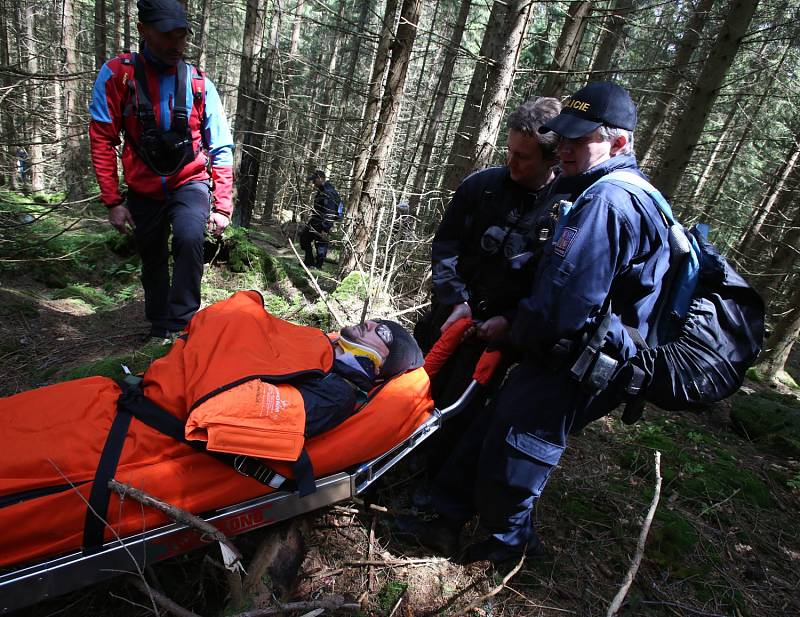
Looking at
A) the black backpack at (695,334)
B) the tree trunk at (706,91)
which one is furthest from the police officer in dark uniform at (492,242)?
the tree trunk at (706,91)

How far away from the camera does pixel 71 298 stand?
5.14 metres

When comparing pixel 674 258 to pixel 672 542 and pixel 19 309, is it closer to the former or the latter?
pixel 672 542

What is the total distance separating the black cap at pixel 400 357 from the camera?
2680mm

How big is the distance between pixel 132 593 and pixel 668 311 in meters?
3.06

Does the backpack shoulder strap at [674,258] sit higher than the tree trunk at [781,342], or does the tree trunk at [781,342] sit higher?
the backpack shoulder strap at [674,258]

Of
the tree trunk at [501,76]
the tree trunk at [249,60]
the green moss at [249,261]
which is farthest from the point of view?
the tree trunk at [249,60]

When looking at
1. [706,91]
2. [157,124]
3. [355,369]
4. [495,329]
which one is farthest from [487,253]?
[706,91]

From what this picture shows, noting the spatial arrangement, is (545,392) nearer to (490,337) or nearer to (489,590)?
(490,337)

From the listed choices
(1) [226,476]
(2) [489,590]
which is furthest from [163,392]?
(2) [489,590]

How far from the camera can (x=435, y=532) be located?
265cm

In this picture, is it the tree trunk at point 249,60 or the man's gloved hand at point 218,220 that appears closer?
the man's gloved hand at point 218,220

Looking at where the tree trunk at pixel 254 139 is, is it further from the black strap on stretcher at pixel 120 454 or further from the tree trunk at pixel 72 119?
the black strap on stretcher at pixel 120 454

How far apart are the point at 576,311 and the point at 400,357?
3.73ft

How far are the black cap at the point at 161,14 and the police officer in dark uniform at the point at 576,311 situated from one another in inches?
105
